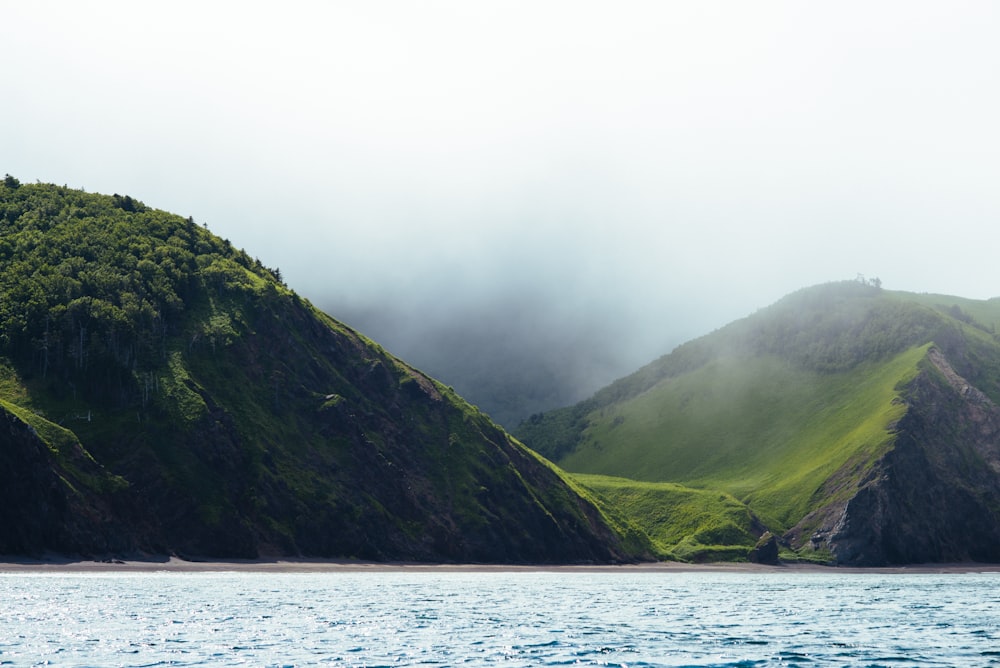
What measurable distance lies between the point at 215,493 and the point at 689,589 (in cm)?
9551

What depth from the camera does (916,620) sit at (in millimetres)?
95625

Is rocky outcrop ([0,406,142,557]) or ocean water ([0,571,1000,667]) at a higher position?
rocky outcrop ([0,406,142,557])

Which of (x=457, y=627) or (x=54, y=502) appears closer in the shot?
(x=457, y=627)

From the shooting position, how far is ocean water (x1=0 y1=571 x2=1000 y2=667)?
61.6 m

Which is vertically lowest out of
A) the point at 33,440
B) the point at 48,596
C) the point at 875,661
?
the point at 875,661

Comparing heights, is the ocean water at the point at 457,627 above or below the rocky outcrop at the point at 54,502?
below

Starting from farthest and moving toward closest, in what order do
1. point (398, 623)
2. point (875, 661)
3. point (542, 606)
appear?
1. point (542, 606)
2. point (398, 623)
3. point (875, 661)

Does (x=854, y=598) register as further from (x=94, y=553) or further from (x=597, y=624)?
(x=94, y=553)

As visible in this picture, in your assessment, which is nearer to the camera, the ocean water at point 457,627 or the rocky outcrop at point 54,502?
the ocean water at point 457,627

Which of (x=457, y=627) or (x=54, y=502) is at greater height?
(x=54, y=502)

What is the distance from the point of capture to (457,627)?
8200 cm

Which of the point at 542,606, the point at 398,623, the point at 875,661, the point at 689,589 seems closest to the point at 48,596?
the point at 398,623

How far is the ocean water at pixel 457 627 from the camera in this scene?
6162 cm

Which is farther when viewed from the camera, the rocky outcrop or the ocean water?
the rocky outcrop
